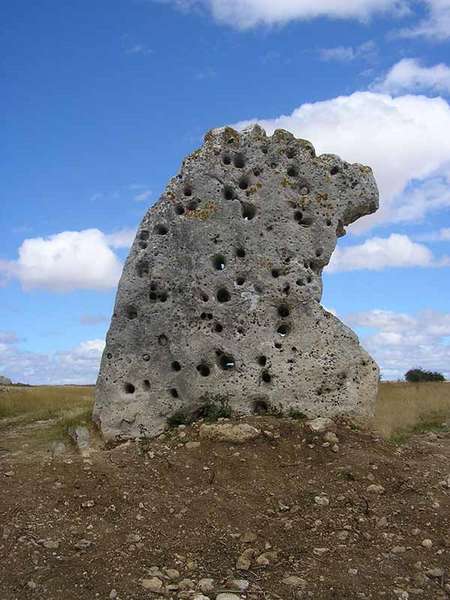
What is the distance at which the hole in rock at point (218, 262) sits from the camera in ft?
38.0

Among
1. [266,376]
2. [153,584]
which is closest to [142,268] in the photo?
[266,376]

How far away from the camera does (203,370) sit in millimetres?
11250

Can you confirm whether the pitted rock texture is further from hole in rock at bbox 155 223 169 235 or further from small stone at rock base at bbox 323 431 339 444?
small stone at rock base at bbox 323 431 339 444

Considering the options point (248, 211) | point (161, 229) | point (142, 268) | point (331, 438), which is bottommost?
point (331, 438)

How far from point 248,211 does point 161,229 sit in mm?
1600

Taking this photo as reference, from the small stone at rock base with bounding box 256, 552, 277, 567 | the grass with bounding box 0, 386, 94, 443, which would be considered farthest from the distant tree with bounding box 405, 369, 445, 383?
the small stone at rock base with bounding box 256, 552, 277, 567

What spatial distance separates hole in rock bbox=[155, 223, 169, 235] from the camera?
39.2 ft

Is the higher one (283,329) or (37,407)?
(283,329)

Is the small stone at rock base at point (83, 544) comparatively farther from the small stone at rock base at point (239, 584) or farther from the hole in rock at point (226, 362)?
the hole in rock at point (226, 362)

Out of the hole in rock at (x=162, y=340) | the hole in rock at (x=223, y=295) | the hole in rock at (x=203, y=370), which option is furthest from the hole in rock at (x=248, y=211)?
the hole in rock at (x=203, y=370)

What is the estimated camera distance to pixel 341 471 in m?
9.17

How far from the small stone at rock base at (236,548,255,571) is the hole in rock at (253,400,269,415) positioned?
145 inches

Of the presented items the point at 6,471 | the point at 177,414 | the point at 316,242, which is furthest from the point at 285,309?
the point at 6,471

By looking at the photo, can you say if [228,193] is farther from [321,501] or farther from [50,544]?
[50,544]
